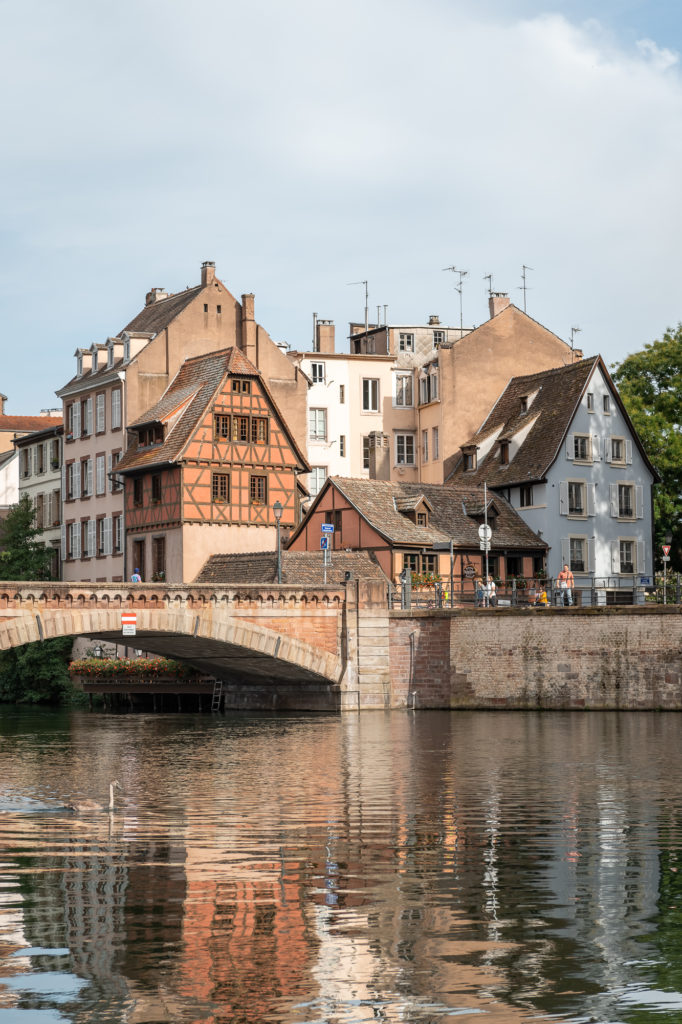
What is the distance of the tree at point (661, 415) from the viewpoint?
7544cm

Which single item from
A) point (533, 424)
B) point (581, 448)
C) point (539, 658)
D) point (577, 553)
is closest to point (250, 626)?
point (539, 658)

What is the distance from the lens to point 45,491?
8912 centimetres

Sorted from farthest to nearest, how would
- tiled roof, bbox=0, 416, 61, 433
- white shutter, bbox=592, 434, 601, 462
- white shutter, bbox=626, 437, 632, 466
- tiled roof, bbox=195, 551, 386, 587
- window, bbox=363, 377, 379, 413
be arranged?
1. tiled roof, bbox=0, 416, 61, 433
2. window, bbox=363, 377, 379, 413
3. white shutter, bbox=626, 437, 632, 466
4. white shutter, bbox=592, 434, 601, 462
5. tiled roof, bbox=195, 551, 386, 587

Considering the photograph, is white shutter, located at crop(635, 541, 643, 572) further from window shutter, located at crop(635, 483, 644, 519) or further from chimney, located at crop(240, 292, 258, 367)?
chimney, located at crop(240, 292, 258, 367)

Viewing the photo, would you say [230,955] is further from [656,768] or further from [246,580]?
[246,580]

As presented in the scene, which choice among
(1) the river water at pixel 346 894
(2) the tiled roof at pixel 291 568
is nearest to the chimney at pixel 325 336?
(2) the tiled roof at pixel 291 568

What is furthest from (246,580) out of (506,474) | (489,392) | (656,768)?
(656,768)

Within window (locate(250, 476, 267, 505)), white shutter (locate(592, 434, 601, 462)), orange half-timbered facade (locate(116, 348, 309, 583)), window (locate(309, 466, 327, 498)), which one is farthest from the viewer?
window (locate(309, 466, 327, 498))

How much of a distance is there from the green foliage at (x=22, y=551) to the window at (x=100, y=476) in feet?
19.1

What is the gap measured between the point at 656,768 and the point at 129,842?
14143 millimetres

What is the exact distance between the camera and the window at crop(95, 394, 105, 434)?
3184 inches

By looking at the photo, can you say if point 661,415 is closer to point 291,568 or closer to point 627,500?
point 627,500

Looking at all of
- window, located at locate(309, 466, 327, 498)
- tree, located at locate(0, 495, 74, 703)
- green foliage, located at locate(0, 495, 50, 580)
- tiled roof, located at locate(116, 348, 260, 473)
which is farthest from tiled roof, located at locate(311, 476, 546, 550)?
green foliage, located at locate(0, 495, 50, 580)

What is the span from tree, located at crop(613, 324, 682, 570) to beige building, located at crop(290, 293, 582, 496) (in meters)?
7.36
